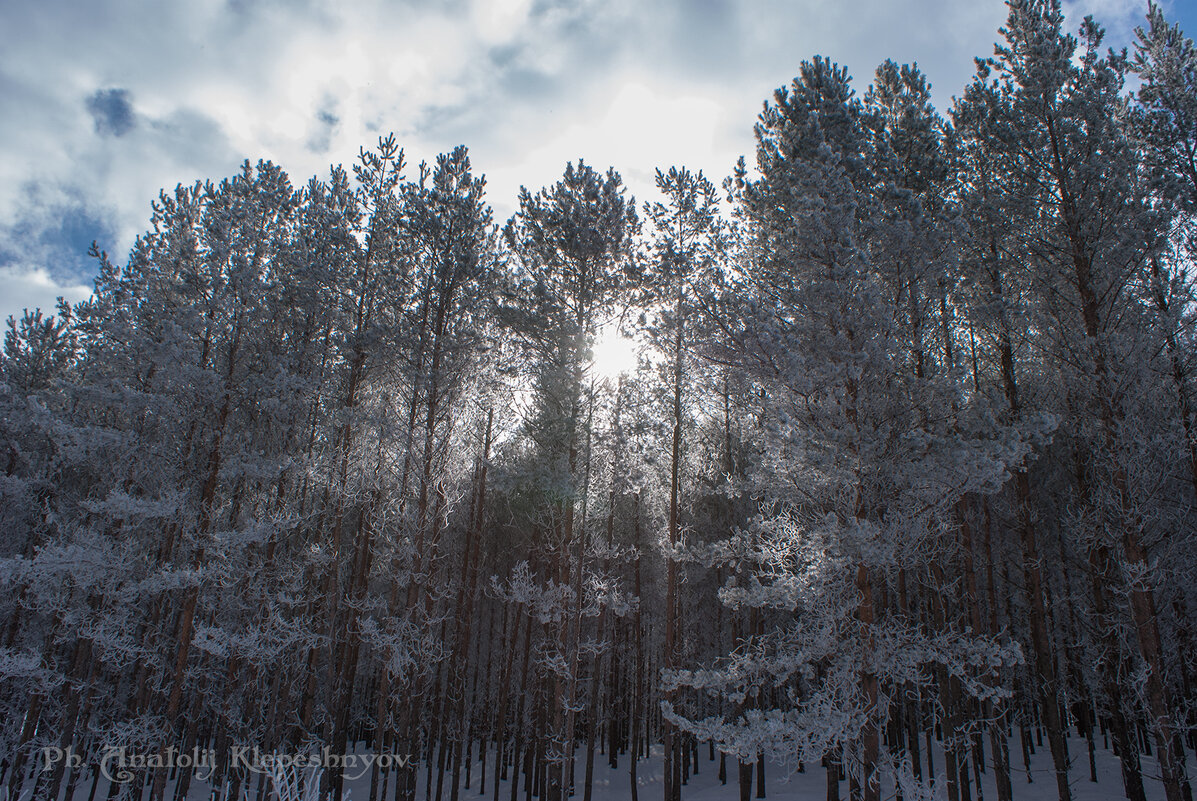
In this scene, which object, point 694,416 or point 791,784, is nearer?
point 694,416

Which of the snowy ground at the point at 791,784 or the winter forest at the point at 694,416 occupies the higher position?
the winter forest at the point at 694,416

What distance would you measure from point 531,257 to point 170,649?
1377 centimetres

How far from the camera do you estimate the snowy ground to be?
16250 mm

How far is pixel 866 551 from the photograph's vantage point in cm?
669

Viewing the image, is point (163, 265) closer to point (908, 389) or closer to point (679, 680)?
point (679, 680)

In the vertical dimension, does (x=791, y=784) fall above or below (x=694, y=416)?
below

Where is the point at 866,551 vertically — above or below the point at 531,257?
below

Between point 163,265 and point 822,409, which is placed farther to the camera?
point 163,265

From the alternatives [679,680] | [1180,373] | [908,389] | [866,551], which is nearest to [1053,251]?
[1180,373]

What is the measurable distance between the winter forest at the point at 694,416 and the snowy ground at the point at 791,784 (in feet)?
2.28

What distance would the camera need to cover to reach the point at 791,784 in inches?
738

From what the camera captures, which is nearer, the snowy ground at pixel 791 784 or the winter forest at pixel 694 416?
the winter forest at pixel 694 416

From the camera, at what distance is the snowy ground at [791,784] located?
53.3 ft

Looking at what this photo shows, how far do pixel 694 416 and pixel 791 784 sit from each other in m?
13.2
